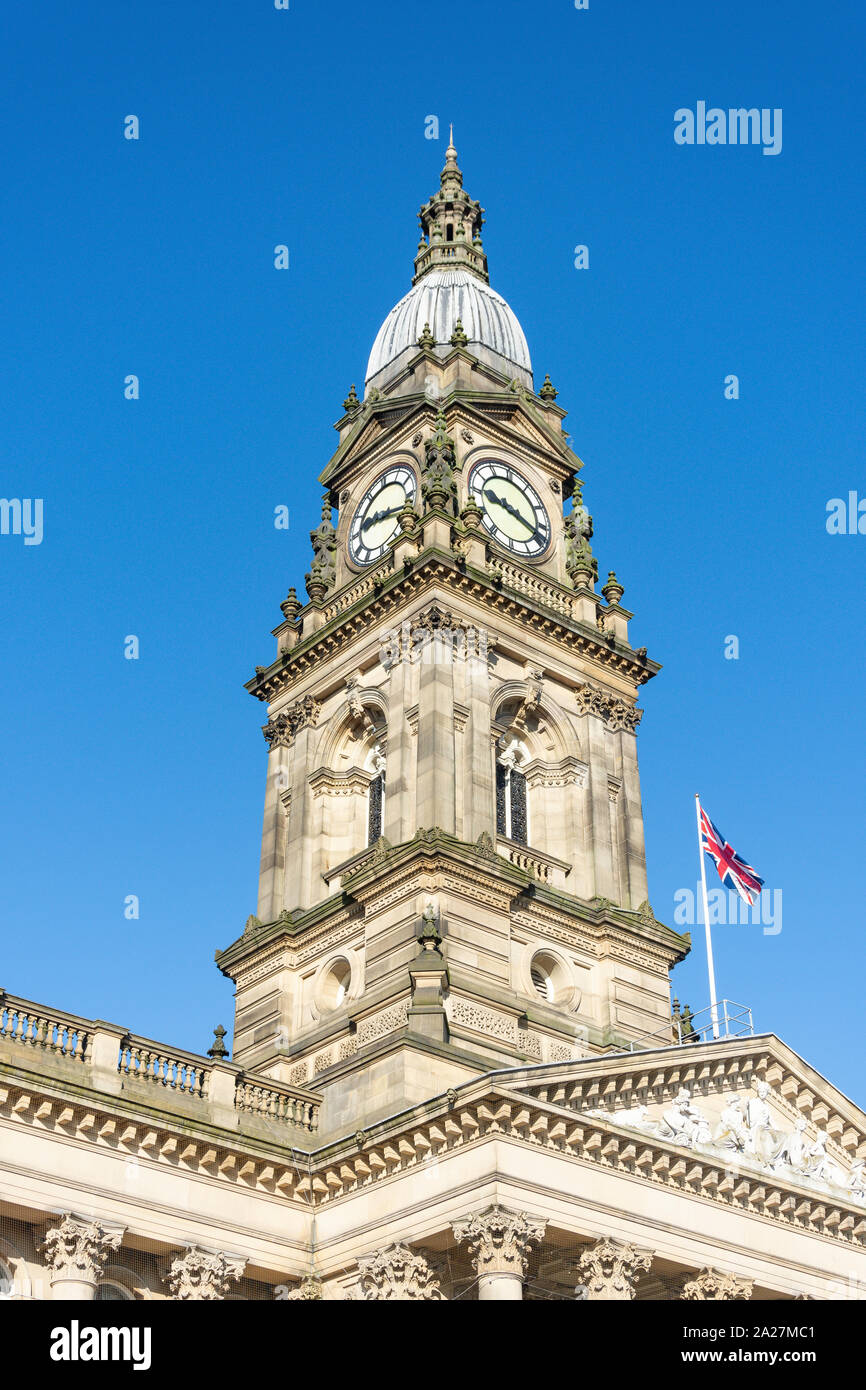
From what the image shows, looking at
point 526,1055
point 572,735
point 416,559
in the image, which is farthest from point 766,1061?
point 416,559

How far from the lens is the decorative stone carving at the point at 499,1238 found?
32.4 m

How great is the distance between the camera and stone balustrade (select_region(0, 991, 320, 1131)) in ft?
111

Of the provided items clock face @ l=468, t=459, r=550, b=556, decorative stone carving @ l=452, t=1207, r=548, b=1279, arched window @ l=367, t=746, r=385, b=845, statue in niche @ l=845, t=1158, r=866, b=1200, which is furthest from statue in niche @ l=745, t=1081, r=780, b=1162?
clock face @ l=468, t=459, r=550, b=556

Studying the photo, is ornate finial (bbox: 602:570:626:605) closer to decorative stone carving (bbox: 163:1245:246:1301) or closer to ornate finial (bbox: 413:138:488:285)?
ornate finial (bbox: 413:138:488:285)

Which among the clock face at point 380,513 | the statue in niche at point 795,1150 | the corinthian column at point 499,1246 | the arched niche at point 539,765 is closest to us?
the corinthian column at point 499,1246

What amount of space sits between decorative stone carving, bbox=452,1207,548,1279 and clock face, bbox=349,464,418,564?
26852mm

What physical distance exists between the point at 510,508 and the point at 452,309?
10172 mm

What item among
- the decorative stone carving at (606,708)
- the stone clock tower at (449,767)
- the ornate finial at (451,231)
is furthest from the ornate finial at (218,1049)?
the ornate finial at (451,231)

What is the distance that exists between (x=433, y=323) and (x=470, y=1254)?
37.4 meters

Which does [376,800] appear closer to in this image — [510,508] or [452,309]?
[510,508]

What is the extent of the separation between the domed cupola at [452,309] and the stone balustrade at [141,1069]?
1181 inches

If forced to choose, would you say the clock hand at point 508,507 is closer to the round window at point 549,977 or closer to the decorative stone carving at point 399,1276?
the round window at point 549,977

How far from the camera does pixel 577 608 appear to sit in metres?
55.5
